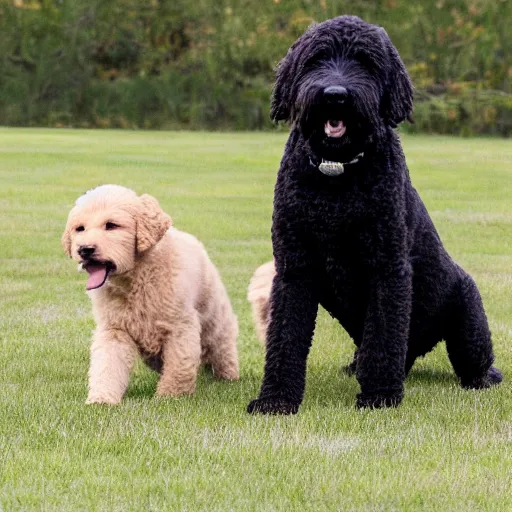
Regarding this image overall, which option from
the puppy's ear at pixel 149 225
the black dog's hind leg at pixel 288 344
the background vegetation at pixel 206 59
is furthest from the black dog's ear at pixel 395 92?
the background vegetation at pixel 206 59

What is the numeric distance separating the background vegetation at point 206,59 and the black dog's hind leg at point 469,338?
3461 cm

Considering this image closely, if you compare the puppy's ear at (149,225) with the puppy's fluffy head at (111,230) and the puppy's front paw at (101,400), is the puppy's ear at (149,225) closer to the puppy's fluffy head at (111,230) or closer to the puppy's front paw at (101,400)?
the puppy's fluffy head at (111,230)

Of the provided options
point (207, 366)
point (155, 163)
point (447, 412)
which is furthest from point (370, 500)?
point (155, 163)

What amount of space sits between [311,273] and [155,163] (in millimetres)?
19307

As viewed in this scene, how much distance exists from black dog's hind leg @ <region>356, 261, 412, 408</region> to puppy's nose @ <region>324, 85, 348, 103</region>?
93 cm

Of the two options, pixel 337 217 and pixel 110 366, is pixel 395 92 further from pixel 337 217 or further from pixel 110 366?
pixel 110 366

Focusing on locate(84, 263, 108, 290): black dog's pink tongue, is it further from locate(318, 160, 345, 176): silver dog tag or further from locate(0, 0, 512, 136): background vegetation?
locate(0, 0, 512, 136): background vegetation

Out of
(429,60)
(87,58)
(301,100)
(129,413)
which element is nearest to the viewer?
(301,100)

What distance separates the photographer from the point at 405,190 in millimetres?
5129

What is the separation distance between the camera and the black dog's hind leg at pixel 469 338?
18.8 feet

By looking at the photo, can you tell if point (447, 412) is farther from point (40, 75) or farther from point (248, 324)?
point (40, 75)

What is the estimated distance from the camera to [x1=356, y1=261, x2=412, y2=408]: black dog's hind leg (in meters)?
5.01

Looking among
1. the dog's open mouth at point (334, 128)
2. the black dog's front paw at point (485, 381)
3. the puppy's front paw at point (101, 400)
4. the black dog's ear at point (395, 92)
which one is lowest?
the black dog's front paw at point (485, 381)

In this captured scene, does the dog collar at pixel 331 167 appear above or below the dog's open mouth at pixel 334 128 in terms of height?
below
